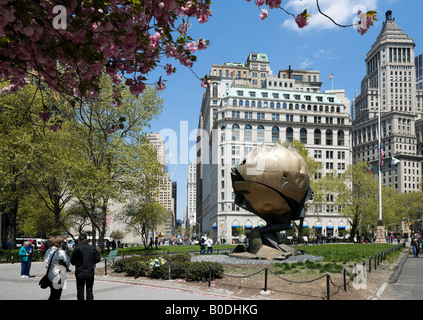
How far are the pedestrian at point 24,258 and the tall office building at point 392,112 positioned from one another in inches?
5033

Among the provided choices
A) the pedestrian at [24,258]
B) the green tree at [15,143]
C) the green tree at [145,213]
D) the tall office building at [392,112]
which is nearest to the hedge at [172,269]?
the pedestrian at [24,258]

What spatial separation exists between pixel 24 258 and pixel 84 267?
9557mm

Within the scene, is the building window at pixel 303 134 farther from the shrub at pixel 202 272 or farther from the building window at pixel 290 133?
the shrub at pixel 202 272

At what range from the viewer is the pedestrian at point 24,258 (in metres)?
18.1

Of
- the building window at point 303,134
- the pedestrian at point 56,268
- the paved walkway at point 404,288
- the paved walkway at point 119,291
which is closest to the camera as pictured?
the pedestrian at point 56,268

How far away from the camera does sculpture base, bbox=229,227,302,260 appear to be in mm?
22531

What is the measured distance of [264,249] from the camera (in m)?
22.8

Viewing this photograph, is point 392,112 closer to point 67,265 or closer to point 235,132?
point 235,132

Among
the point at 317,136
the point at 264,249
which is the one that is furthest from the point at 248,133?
the point at 264,249

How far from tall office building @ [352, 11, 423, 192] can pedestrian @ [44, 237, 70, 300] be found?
13331cm

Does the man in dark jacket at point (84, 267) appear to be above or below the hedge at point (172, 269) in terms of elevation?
above

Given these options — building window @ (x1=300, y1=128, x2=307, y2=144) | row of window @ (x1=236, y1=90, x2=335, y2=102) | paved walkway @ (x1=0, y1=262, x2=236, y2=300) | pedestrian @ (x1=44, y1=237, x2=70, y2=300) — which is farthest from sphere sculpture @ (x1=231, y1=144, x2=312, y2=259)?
building window @ (x1=300, y1=128, x2=307, y2=144)

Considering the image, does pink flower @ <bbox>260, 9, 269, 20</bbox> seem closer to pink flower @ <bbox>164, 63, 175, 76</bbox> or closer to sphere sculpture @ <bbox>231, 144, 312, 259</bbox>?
pink flower @ <bbox>164, 63, 175, 76</bbox>
